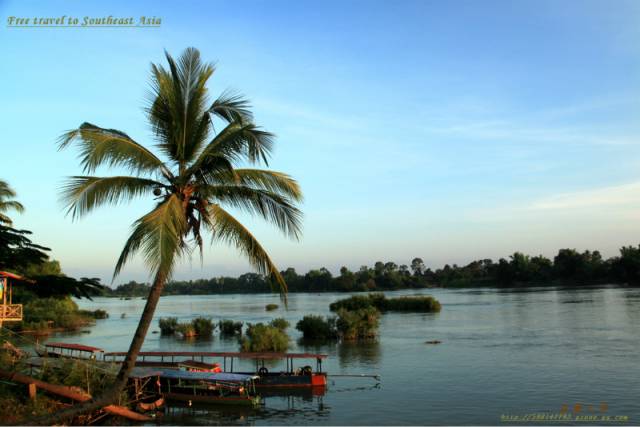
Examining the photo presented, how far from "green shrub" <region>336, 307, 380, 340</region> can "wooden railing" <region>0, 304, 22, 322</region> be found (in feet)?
105

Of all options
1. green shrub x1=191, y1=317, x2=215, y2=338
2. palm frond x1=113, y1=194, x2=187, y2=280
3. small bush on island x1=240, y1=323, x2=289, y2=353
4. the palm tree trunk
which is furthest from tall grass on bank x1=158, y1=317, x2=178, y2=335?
palm frond x1=113, y1=194, x2=187, y2=280

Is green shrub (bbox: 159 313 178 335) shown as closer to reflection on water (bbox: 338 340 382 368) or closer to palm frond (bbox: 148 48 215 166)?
reflection on water (bbox: 338 340 382 368)

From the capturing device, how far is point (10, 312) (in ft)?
71.5

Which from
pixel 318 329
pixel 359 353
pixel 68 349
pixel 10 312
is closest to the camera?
pixel 10 312

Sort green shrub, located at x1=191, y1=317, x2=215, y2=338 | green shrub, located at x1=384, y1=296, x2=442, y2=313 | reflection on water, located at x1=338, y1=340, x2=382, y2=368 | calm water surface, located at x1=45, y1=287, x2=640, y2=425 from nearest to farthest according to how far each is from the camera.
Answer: calm water surface, located at x1=45, y1=287, x2=640, y2=425
reflection on water, located at x1=338, y1=340, x2=382, y2=368
green shrub, located at x1=191, y1=317, x2=215, y2=338
green shrub, located at x1=384, y1=296, x2=442, y2=313

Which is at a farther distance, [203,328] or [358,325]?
[203,328]

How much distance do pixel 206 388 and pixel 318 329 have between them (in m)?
25.2

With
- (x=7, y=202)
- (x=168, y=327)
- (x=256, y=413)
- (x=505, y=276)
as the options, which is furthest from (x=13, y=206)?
(x=505, y=276)

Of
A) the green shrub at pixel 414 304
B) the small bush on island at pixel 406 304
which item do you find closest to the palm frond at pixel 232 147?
the small bush on island at pixel 406 304

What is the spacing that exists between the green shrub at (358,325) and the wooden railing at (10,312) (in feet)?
105

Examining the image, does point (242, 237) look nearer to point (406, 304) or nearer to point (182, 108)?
point (182, 108)

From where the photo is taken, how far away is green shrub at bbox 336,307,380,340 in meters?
49.2

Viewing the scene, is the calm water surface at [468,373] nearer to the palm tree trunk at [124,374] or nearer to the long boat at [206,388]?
the long boat at [206,388]

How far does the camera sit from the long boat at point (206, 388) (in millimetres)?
25875
